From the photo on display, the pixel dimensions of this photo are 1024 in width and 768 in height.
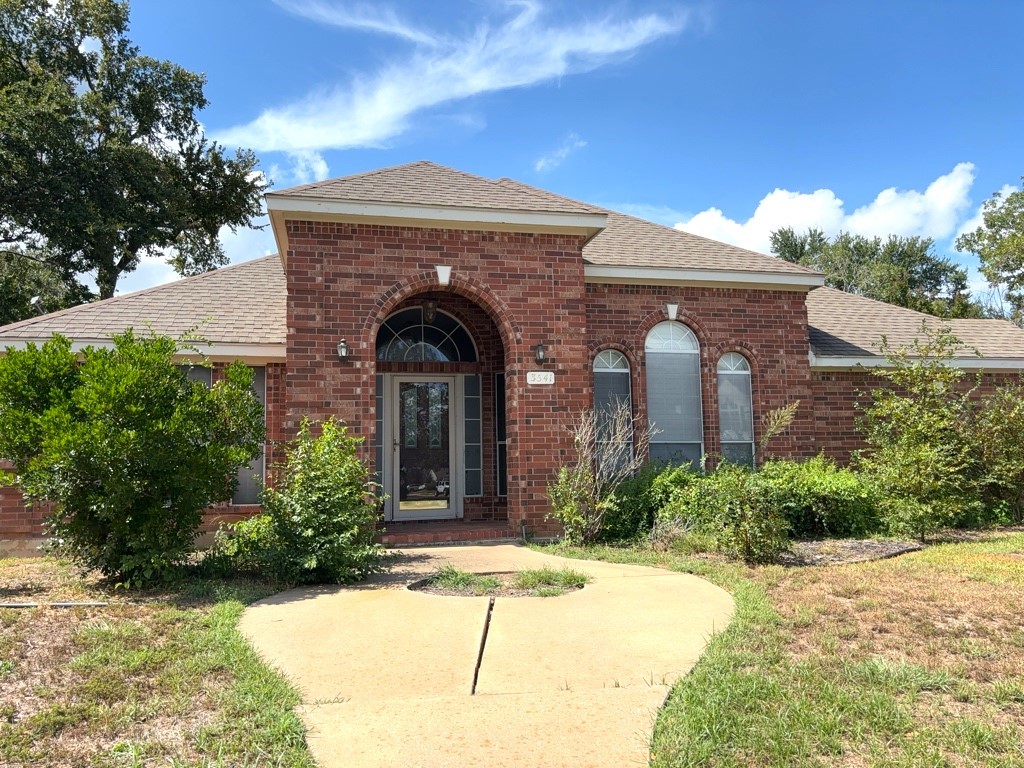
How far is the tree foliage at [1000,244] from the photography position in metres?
33.7

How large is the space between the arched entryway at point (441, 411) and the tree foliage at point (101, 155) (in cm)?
1334

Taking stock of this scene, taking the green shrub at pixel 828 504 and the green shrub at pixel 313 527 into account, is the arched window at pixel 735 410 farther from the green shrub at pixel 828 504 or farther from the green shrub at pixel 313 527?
Result: the green shrub at pixel 313 527

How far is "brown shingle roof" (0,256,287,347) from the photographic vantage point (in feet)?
33.7

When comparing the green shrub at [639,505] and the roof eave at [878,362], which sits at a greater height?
the roof eave at [878,362]

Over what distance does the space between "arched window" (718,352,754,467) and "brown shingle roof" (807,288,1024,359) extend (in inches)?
67.8

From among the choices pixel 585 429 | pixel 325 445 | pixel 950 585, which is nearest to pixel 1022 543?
pixel 950 585

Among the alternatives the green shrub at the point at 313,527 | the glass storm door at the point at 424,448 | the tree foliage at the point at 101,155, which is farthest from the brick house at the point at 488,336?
the tree foliage at the point at 101,155

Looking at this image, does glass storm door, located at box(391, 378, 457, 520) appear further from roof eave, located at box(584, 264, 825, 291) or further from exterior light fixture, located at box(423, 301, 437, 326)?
roof eave, located at box(584, 264, 825, 291)

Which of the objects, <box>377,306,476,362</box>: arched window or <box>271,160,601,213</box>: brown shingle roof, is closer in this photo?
<box>271,160,601,213</box>: brown shingle roof

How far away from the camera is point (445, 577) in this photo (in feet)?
23.5

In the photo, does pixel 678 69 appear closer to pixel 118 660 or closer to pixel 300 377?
pixel 300 377

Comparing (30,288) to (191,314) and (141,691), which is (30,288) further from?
(141,691)

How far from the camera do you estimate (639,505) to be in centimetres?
969

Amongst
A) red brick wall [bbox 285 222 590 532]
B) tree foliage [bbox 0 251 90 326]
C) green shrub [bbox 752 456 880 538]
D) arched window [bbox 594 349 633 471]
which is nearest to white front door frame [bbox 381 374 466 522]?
red brick wall [bbox 285 222 590 532]
